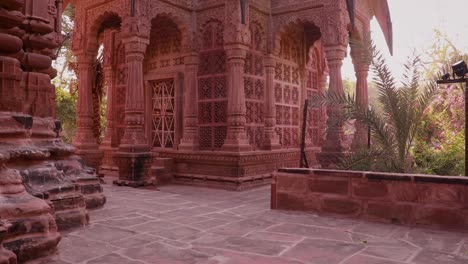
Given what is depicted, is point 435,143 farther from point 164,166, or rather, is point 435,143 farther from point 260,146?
point 164,166

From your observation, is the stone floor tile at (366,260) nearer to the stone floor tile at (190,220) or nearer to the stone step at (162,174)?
the stone floor tile at (190,220)

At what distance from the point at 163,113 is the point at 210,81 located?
1830mm

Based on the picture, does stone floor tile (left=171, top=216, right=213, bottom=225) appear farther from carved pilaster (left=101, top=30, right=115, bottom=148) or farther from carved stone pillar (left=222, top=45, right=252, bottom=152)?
carved pilaster (left=101, top=30, right=115, bottom=148)

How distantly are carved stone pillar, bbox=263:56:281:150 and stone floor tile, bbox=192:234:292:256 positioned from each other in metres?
6.17

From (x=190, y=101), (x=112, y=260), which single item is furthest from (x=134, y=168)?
(x=112, y=260)

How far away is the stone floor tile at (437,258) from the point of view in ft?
10.6

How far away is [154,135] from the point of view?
35.4 feet

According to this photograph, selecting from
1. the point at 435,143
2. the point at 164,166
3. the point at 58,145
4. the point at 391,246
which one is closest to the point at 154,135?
the point at 164,166

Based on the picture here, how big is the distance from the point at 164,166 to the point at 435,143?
862 cm

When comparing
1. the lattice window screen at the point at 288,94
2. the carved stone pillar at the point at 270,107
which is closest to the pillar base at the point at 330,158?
the carved stone pillar at the point at 270,107

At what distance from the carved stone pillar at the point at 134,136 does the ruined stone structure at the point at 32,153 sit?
2727 millimetres

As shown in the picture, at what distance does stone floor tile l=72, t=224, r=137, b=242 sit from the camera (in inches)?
152

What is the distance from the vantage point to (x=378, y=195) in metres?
4.91

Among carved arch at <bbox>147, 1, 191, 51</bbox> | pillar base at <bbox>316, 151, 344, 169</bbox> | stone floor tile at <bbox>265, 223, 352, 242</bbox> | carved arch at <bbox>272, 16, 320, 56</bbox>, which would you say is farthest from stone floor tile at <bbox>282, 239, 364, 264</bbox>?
carved arch at <bbox>272, 16, 320, 56</bbox>
